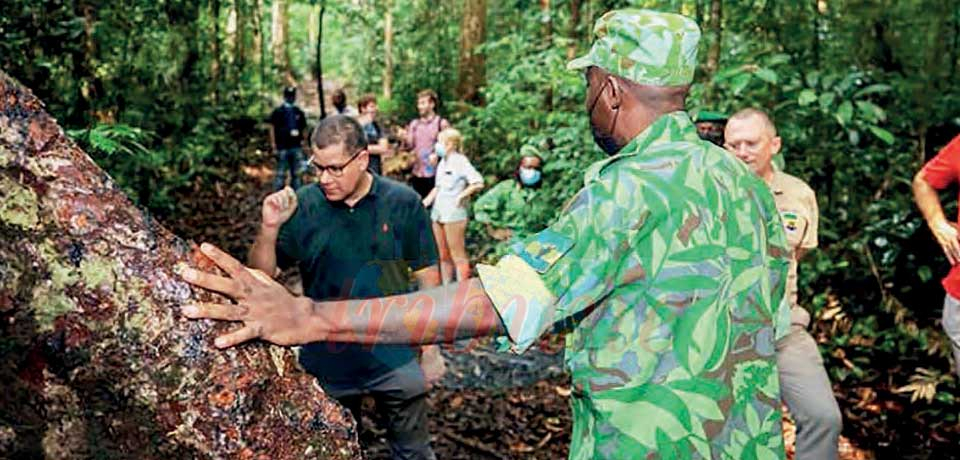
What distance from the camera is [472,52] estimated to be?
17.2 metres

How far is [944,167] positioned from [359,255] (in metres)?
3.00

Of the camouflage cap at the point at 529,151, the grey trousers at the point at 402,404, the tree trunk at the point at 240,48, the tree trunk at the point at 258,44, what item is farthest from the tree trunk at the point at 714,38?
the tree trunk at the point at 240,48

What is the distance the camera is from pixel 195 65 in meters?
15.7

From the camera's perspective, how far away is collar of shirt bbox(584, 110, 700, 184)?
2.05m

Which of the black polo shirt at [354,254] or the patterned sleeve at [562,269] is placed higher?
the patterned sleeve at [562,269]

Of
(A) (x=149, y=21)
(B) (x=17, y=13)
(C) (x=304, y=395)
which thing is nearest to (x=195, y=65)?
(A) (x=149, y=21)

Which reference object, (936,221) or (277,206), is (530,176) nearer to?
(936,221)

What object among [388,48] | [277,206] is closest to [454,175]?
[277,206]

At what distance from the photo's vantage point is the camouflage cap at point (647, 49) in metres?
2.09

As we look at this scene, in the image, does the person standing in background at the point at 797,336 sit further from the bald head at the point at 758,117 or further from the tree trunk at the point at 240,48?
the tree trunk at the point at 240,48

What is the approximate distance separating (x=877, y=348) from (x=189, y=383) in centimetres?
659

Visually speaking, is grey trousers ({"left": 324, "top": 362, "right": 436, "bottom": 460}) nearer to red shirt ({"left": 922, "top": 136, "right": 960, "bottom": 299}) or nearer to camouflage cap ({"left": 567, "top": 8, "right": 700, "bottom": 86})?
camouflage cap ({"left": 567, "top": 8, "right": 700, "bottom": 86})

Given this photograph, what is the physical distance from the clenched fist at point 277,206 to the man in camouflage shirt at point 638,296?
1956 mm

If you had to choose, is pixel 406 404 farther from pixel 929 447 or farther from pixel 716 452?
pixel 929 447
